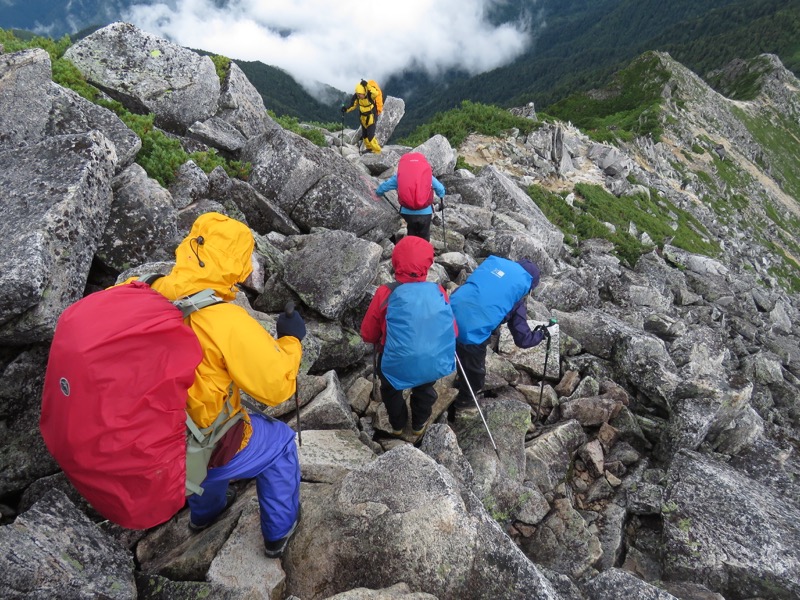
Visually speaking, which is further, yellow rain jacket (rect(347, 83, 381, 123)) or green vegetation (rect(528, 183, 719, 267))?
green vegetation (rect(528, 183, 719, 267))

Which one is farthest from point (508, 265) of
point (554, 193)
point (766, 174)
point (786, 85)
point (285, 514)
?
point (786, 85)

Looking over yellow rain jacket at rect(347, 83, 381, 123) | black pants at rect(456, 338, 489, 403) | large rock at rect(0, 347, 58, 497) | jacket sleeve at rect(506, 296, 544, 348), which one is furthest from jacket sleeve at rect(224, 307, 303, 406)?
yellow rain jacket at rect(347, 83, 381, 123)

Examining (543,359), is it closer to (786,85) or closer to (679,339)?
(679,339)

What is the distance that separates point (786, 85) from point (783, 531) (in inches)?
6084

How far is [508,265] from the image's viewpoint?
26.5 ft

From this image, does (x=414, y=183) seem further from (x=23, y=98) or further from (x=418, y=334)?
(x=23, y=98)

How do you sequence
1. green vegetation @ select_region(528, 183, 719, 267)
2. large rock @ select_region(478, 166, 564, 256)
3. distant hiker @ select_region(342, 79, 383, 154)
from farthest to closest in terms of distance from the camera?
green vegetation @ select_region(528, 183, 719, 267), distant hiker @ select_region(342, 79, 383, 154), large rock @ select_region(478, 166, 564, 256)

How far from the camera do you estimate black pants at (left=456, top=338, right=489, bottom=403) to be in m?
8.13

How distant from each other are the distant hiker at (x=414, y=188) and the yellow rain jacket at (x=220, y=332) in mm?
8031

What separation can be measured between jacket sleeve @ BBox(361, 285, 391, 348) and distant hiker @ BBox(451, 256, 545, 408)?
1394mm

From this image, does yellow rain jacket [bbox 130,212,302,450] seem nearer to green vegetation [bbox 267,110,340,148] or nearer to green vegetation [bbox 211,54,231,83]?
green vegetation [bbox 211,54,231,83]

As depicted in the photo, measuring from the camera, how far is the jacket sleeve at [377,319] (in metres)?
7.18

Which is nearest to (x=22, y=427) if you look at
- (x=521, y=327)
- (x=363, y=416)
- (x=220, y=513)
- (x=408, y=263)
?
(x=220, y=513)

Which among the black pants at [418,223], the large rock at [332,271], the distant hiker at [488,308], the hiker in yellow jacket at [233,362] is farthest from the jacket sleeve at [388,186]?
the hiker in yellow jacket at [233,362]
